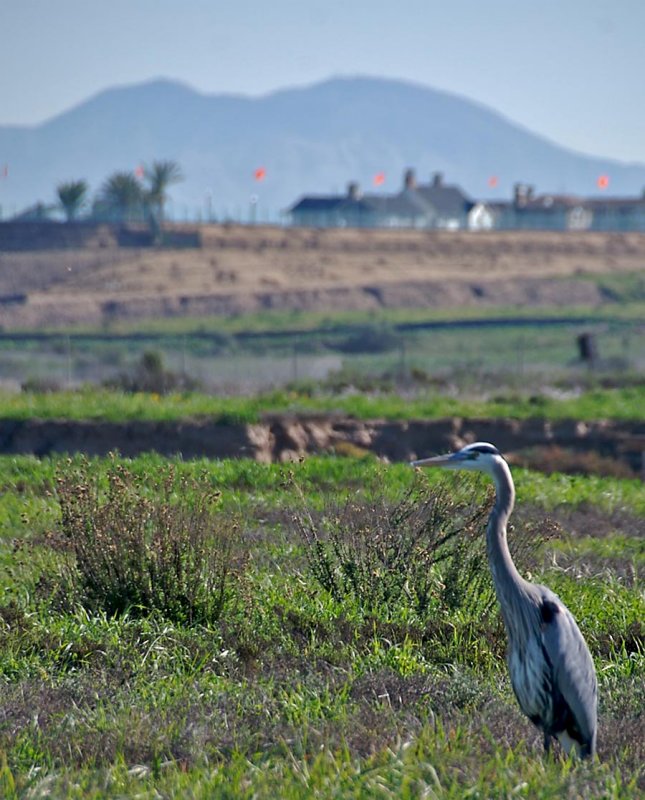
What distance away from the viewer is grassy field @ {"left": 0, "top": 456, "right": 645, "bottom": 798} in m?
6.38

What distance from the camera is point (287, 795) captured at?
5969 mm

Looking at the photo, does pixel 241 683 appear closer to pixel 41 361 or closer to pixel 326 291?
pixel 41 361

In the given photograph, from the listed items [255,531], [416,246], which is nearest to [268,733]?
[255,531]

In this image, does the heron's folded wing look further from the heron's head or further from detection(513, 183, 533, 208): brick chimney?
detection(513, 183, 533, 208): brick chimney

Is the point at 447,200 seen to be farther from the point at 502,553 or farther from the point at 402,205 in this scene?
the point at 502,553

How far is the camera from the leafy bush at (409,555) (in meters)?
9.66

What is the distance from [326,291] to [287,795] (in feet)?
212

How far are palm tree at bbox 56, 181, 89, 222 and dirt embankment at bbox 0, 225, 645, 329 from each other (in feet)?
39.0

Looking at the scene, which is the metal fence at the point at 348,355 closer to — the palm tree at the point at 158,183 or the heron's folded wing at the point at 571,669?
the heron's folded wing at the point at 571,669

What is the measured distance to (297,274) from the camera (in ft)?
249

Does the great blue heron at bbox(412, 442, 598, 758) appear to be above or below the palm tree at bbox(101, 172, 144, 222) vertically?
below

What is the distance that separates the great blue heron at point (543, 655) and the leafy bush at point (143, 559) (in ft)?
9.30

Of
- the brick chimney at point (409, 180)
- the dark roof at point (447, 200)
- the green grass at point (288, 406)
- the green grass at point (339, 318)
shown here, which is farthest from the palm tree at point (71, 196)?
the green grass at point (288, 406)

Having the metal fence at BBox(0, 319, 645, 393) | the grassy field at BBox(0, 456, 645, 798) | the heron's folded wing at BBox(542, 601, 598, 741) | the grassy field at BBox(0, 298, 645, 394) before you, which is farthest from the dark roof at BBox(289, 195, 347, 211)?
the heron's folded wing at BBox(542, 601, 598, 741)
